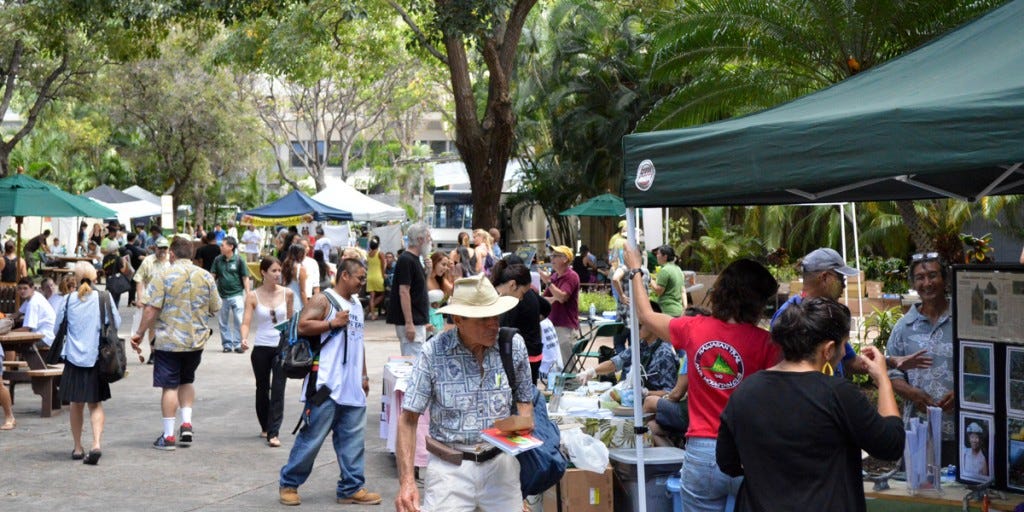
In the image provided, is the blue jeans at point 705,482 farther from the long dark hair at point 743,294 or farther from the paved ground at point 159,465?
the paved ground at point 159,465

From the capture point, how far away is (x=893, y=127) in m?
4.29

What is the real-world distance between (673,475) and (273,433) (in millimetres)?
5445

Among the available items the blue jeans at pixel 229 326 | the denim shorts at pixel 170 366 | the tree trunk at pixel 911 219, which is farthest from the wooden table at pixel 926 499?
the blue jeans at pixel 229 326

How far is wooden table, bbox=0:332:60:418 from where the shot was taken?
41.0 ft

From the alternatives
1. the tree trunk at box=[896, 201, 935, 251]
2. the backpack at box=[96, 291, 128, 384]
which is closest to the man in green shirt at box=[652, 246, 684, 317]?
the tree trunk at box=[896, 201, 935, 251]

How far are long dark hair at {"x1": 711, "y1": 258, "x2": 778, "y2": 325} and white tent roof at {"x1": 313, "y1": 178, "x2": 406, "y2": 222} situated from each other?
24.8 metres

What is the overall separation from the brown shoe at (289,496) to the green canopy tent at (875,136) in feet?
14.4

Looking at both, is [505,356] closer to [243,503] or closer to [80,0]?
[243,503]

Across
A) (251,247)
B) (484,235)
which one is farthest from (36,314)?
(251,247)

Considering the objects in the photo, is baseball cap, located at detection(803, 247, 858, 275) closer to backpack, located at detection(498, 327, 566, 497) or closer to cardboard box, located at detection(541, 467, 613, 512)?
backpack, located at detection(498, 327, 566, 497)

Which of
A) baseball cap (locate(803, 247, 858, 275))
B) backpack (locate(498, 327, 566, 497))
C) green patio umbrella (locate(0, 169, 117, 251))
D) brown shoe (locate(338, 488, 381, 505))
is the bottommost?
brown shoe (locate(338, 488, 381, 505))

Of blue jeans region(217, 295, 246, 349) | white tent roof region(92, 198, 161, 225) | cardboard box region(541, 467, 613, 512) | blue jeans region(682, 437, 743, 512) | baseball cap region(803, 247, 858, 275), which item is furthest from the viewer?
white tent roof region(92, 198, 161, 225)

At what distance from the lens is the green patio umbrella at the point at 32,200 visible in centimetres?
1577

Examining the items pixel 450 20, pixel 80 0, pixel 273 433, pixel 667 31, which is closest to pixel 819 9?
pixel 667 31
